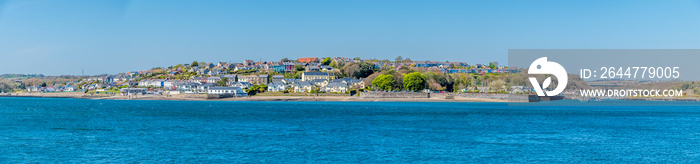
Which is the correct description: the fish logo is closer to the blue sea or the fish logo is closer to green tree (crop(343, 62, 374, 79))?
green tree (crop(343, 62, 374, 79))

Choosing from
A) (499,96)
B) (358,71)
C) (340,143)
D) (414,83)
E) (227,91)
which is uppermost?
(358,71)

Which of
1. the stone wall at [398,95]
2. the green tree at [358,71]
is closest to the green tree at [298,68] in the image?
the green tree at [358,71]

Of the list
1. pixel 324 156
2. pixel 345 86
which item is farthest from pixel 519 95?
pixel 324 156

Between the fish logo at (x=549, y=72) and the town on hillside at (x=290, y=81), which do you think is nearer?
the fish logo at (x=549, y=72)

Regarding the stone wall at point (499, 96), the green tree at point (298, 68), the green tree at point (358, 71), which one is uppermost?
the green tree at point (298, 68)

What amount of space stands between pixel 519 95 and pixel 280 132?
53.1 m

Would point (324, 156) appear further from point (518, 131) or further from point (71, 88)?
point (71, 88)

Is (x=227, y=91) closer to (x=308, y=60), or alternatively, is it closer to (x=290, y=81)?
(x=290, y=81)

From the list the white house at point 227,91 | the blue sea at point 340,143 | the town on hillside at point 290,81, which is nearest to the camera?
the blue sea at point 340,143

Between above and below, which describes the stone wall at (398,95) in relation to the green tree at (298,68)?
below

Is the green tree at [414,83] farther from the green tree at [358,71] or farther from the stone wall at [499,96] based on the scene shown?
the green tree at [358,71]

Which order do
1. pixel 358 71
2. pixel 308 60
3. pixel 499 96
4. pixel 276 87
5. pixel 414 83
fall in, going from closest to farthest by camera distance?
pixel 499 96, pixel 414 83, pixel 276 87, pixel 358 71, pixel 308 60

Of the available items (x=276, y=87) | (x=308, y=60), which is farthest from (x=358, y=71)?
(x=308, y=60)

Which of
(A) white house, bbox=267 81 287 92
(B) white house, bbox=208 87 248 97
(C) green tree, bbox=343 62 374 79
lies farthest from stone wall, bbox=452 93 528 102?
(B) white house, bbox=208 87 248 97
